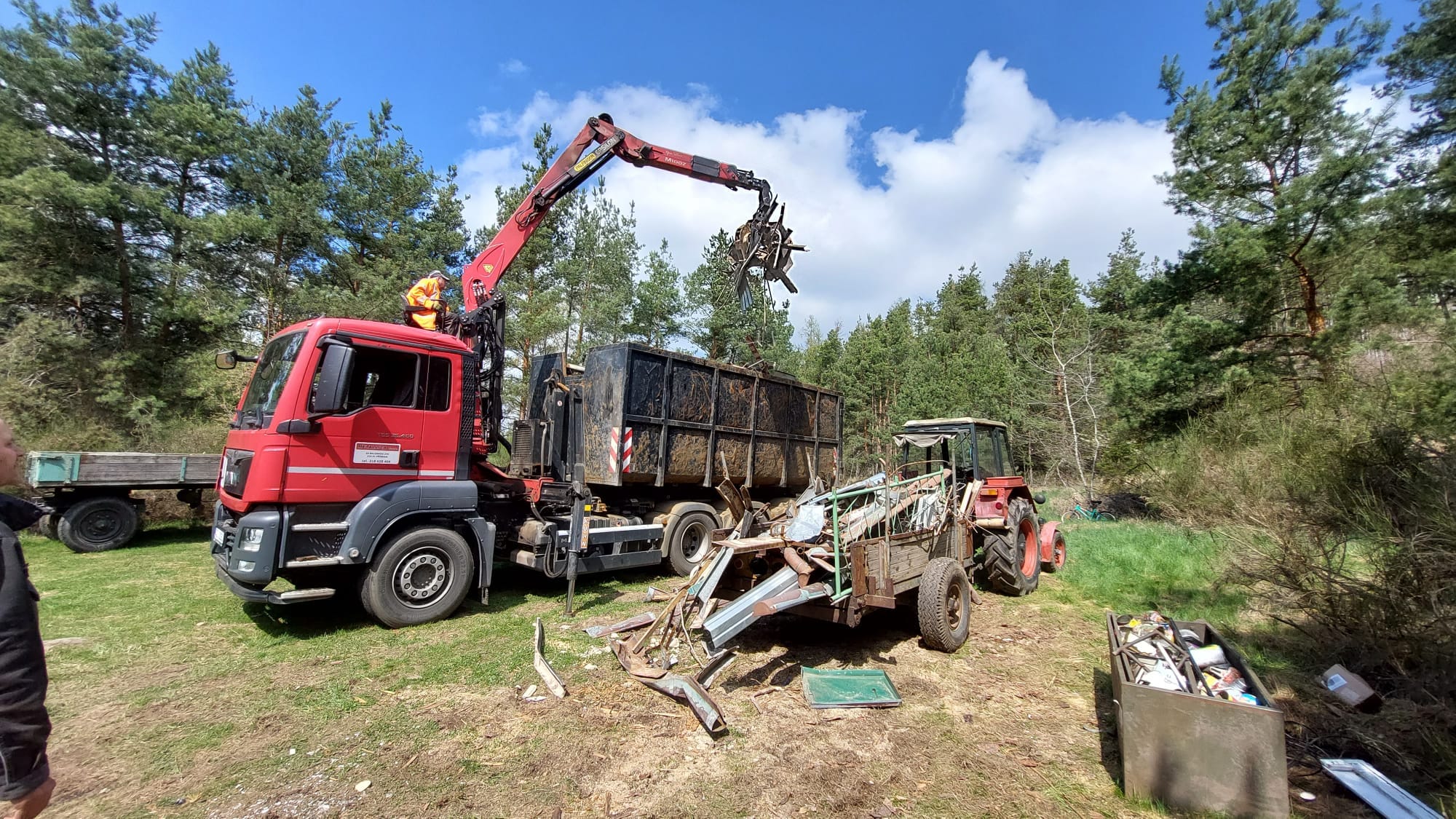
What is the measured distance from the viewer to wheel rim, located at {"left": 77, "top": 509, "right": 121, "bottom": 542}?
9.30 m

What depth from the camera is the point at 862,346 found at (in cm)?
2670

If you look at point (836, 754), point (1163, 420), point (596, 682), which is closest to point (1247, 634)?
point (836, 754)

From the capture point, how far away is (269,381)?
5.45 meters

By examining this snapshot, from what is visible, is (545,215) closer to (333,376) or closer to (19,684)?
(333,376)

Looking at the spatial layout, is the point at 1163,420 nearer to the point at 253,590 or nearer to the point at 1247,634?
the point at 1247,634

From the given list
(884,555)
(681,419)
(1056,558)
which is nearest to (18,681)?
(884,555)

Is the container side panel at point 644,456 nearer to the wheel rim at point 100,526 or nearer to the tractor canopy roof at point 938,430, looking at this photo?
the tractor canopy roof at point 938,430

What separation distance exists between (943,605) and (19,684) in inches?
213

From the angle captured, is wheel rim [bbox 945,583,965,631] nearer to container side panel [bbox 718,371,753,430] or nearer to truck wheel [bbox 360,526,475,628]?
container side panel [bbox 718,371,753,430]

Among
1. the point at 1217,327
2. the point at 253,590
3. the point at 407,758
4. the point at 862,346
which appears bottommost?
the point at 407,758

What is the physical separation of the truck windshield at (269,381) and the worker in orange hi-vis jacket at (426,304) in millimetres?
1205

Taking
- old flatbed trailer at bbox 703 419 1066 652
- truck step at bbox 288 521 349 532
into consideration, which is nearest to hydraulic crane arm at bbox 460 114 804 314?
truck step at bbox 288 521 349 532

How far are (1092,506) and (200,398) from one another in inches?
962

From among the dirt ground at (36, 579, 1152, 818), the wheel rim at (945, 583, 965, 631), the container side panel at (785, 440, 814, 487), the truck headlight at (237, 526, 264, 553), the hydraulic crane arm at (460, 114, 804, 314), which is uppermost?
the hydraulic crane arm at (460, 114, 804, 314)
